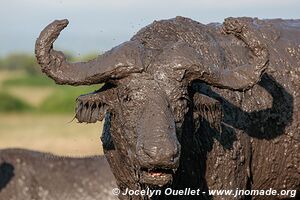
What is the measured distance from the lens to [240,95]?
800 cm

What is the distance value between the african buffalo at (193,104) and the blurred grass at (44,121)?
2.02ft

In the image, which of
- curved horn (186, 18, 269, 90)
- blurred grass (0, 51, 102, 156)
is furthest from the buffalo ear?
blurred grass (0, 51, 102, 156)

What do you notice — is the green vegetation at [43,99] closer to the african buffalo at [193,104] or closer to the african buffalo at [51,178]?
the african buffalo at [51,178]

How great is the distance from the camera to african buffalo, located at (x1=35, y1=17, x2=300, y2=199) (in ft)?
22.3

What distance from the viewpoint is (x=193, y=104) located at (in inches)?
283

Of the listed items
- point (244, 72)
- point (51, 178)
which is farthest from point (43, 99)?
point (244, 72)

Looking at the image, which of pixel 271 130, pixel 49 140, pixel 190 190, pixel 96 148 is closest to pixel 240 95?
pixel 271 130

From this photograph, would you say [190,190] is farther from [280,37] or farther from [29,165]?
[29,165]

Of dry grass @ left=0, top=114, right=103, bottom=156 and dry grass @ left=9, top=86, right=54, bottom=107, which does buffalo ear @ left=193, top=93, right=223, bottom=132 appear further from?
dry grass @ left=9, top=86, right=54, bottom=107

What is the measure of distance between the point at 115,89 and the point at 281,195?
2362 mm

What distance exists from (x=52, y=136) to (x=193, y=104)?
16899mm

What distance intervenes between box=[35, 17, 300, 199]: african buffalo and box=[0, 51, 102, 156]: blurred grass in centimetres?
62

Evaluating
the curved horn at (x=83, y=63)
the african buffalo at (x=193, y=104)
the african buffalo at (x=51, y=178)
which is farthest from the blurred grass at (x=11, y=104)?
the curved horn at (x=83, y=63)

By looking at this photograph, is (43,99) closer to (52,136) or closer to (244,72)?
(52,136)
